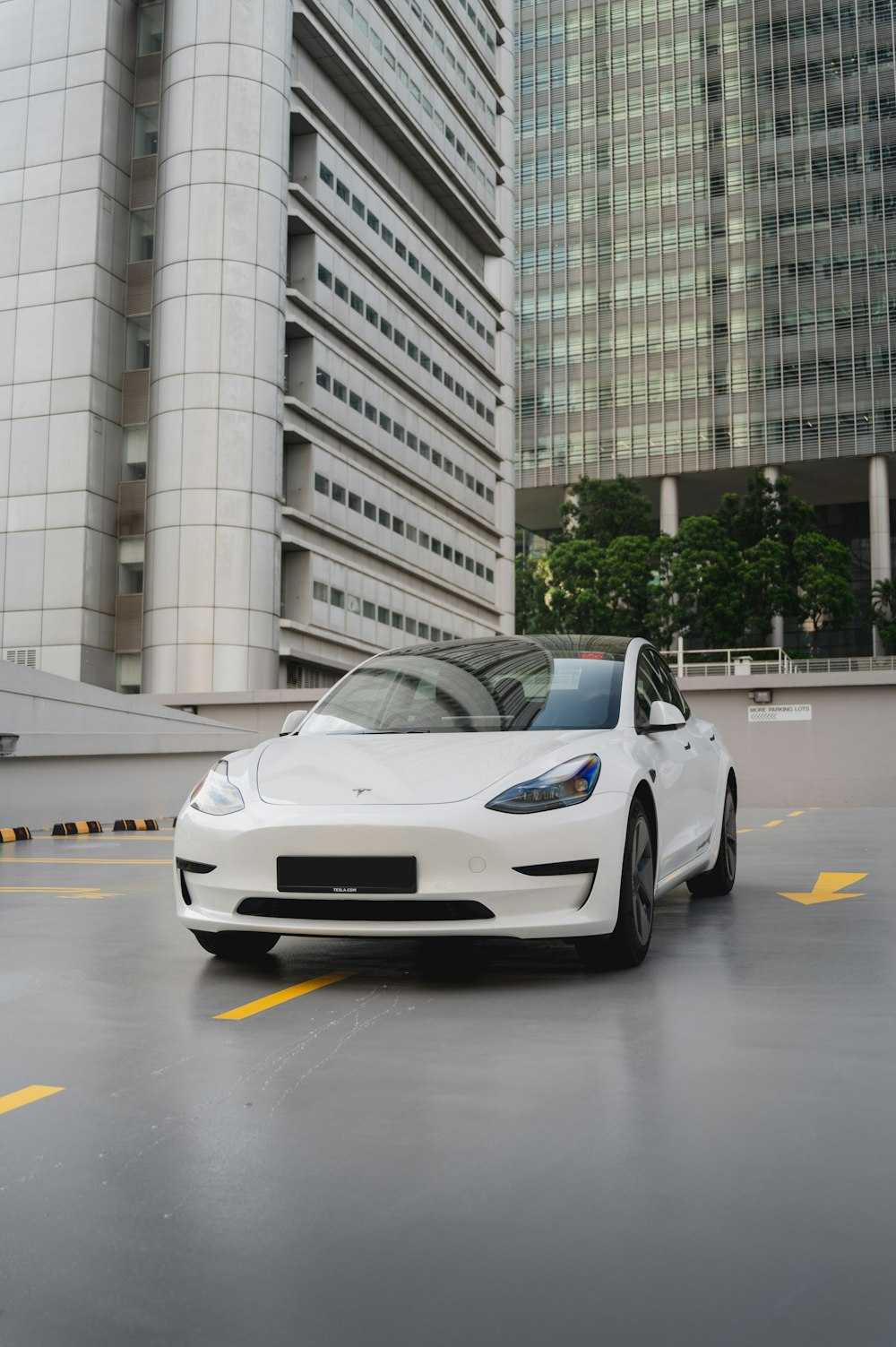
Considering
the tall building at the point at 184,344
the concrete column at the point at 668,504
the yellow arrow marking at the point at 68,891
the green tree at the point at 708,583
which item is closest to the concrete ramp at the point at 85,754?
the yellow arrow marking at the point at 68,891

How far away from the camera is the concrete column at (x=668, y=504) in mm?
76787

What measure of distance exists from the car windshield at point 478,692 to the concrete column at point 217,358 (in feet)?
112

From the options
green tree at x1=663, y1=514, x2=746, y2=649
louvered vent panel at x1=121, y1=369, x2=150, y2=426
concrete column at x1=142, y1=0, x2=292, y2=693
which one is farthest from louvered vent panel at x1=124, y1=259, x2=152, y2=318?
green tree at x1=663, y1=514, x2=746, y2=649

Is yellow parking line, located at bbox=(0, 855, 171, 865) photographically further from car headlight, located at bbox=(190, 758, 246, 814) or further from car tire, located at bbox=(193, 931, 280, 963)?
car headlight, located at bbox=(190, 758, 246, 814)

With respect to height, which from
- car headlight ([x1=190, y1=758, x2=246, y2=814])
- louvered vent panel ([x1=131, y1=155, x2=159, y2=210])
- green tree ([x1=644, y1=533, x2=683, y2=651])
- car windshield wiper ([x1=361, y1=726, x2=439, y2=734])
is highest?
louvered vent panel ([x1=131, y1=155, x2=159, y2=210])

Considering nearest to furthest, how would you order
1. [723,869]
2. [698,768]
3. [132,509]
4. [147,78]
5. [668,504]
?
[698,768]
[723,869]
[132,509]
[147,78]
[668,504]

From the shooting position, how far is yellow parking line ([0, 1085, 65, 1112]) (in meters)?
3.31

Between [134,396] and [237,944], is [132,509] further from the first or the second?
[237,944]

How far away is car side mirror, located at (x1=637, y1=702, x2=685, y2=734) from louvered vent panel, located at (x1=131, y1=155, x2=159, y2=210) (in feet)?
140

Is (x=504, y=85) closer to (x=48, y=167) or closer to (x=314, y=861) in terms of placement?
(x=48, y=167)

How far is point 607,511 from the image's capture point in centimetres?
6506

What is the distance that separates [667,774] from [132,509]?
38.9 m

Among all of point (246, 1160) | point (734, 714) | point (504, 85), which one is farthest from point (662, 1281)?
point (504, 85)

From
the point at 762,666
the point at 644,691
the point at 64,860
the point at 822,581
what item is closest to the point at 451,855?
the point at 644,691
